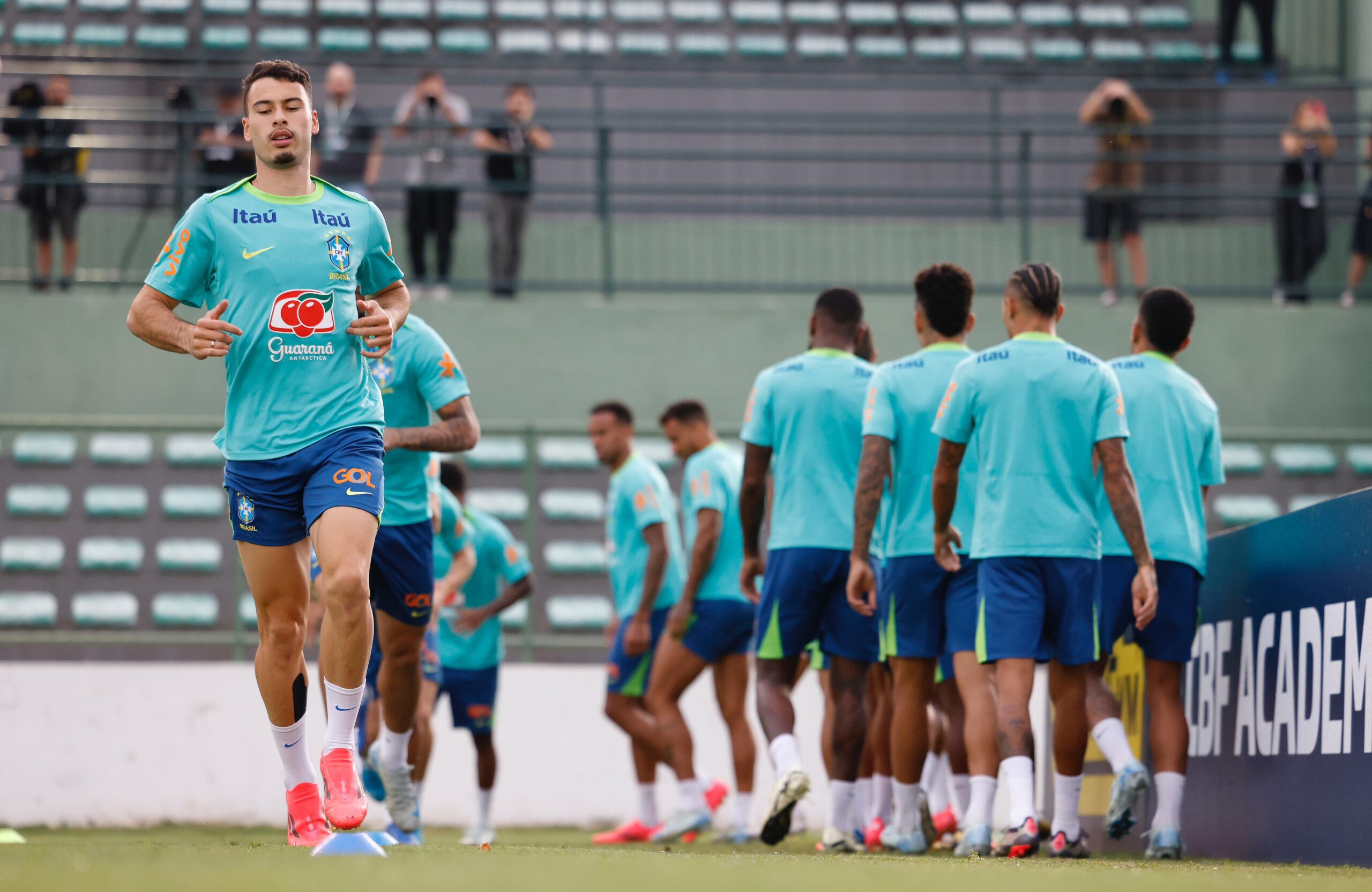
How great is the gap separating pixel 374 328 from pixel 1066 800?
3340 millimetres

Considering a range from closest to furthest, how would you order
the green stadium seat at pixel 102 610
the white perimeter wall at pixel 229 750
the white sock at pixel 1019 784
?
the white sock at pixel 1019 784, the white perimeter wall at pixel 229 750, the green stadium seat at pixel 102 610

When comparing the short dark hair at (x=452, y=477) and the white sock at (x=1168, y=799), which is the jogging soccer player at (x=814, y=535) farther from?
the short dark hair at (x=452, y=477)

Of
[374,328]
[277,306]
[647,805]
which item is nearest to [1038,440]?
[374,328]

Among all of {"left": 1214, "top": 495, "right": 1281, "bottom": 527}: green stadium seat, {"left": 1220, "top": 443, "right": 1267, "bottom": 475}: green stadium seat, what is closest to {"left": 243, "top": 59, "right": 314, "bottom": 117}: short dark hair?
{"left": 1220, "top": 443, "right": 1267, "bottom": 475}: green stadium seat

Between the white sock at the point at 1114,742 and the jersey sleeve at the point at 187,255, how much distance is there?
3853 millimetres

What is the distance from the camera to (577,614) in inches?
480

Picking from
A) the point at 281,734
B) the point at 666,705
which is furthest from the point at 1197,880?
the point at 666,705

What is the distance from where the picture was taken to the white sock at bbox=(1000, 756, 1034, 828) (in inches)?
239

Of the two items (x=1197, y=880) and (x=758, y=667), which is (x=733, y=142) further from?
(x=1197, y=880)

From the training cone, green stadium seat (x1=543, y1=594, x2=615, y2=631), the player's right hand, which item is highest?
Answer: the player's right hand

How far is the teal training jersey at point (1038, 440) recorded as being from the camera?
251 inches

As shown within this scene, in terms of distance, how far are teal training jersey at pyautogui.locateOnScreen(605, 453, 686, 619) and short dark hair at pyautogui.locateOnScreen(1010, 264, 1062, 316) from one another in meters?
3.37

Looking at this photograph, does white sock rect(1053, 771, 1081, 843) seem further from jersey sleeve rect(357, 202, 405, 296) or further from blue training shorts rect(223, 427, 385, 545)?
jersey sleeve rect(357, 202, 405, 296)

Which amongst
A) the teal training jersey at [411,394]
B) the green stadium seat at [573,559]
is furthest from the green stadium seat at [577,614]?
the teal training jersey at [411,394]
